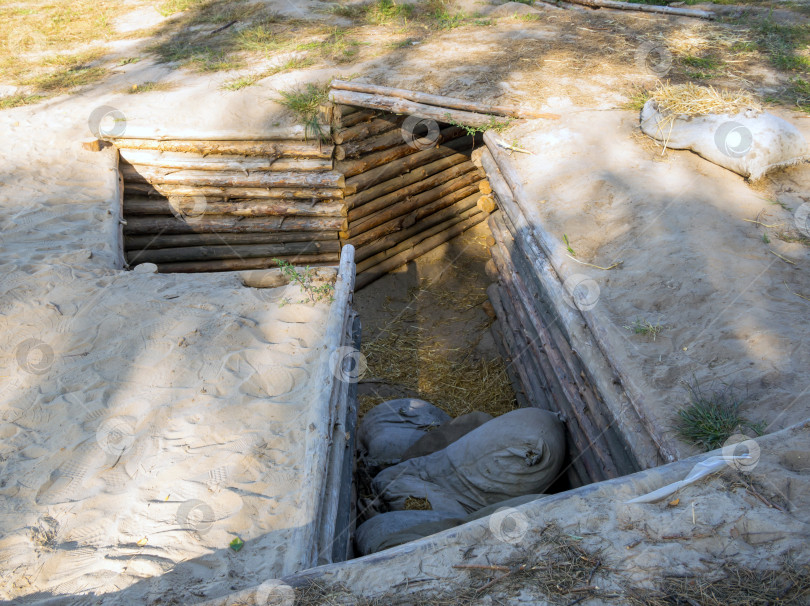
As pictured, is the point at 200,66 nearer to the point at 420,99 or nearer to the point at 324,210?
the point at 324,210

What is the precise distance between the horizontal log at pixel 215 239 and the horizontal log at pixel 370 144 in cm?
97

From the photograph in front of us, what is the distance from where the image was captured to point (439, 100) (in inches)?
259

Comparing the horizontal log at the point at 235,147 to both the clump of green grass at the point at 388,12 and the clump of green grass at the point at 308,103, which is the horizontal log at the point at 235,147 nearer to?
the clump of green grass at the point at 308,103

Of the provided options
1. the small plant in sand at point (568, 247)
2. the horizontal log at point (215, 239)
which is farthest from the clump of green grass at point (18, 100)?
the small plant in sand at point (568, 247)

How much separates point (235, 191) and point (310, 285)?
8.38 ft

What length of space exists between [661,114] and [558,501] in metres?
4.51

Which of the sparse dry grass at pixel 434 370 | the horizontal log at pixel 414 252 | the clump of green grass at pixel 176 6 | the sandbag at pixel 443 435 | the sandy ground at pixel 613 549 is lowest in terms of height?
the sparse dry grass at pixel 434 370

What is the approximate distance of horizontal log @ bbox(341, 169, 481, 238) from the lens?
24.7 feet

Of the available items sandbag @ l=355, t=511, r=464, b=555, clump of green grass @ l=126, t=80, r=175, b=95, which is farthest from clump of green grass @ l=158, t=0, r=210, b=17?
sandbag @ l=355, t=511, r=464, b=555

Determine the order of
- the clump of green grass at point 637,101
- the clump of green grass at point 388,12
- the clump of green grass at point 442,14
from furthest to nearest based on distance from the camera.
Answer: the clump of green grass at point 388,12
the clump of green grass at point 442,14
the clump of green grass at point 637,101

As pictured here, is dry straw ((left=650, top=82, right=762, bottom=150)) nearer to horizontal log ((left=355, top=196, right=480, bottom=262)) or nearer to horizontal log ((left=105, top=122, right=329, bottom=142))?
horizontal log ((left=355, top=196, right=480, bottom=262))

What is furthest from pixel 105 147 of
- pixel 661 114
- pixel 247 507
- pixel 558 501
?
pixel 558 501

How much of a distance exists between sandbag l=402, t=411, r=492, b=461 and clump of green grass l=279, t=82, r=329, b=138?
369 cm

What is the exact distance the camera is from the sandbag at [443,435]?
4.93 m
